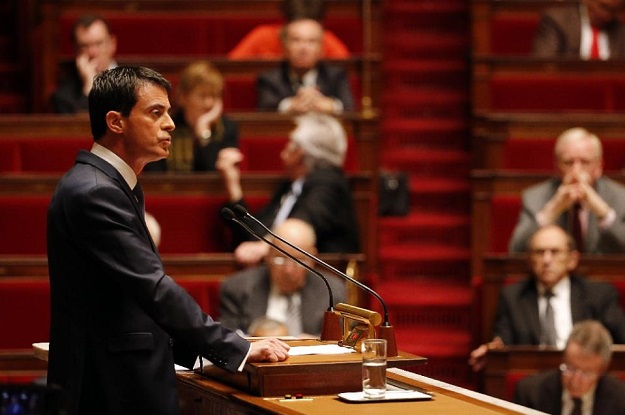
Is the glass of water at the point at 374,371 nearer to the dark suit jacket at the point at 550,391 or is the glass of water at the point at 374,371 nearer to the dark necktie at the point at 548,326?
the dark suit jacket at the point at 550,391

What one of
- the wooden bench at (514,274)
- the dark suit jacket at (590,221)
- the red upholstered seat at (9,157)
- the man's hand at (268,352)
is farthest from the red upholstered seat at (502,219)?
the man's hand at (268,352)

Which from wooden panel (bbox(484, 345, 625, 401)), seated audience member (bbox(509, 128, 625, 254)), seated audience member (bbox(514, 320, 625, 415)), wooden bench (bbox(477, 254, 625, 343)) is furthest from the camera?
seated audience member (bbox(509, 128, 625, 254))

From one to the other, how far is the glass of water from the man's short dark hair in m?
Result: 0.36

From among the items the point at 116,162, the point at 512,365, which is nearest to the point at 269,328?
the point at 512,365

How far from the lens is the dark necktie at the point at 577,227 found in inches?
111

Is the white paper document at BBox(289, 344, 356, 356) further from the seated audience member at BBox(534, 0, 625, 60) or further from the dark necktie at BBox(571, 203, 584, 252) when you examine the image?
the seated audience member at BBox(534, 0, 625, 60)

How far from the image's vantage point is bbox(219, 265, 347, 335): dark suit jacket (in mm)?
2508

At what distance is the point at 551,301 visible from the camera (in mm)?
2605

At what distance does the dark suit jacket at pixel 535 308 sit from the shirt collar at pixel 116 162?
136 cm

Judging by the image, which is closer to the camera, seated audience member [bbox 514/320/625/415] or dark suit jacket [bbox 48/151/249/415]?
dark suit jacket [bbox 48/151/249/415]

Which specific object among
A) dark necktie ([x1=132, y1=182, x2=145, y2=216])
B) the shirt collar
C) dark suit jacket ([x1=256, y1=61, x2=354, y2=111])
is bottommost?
dark necktie ([x1=132, y1=182, x2=145, y2=216])

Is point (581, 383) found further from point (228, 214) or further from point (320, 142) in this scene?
point (228, 214)

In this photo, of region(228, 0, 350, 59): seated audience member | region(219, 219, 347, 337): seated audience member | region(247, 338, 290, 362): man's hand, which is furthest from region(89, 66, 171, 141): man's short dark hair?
region(228, 0, 350, 59): seated audience member

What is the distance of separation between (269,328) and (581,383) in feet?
1.85
